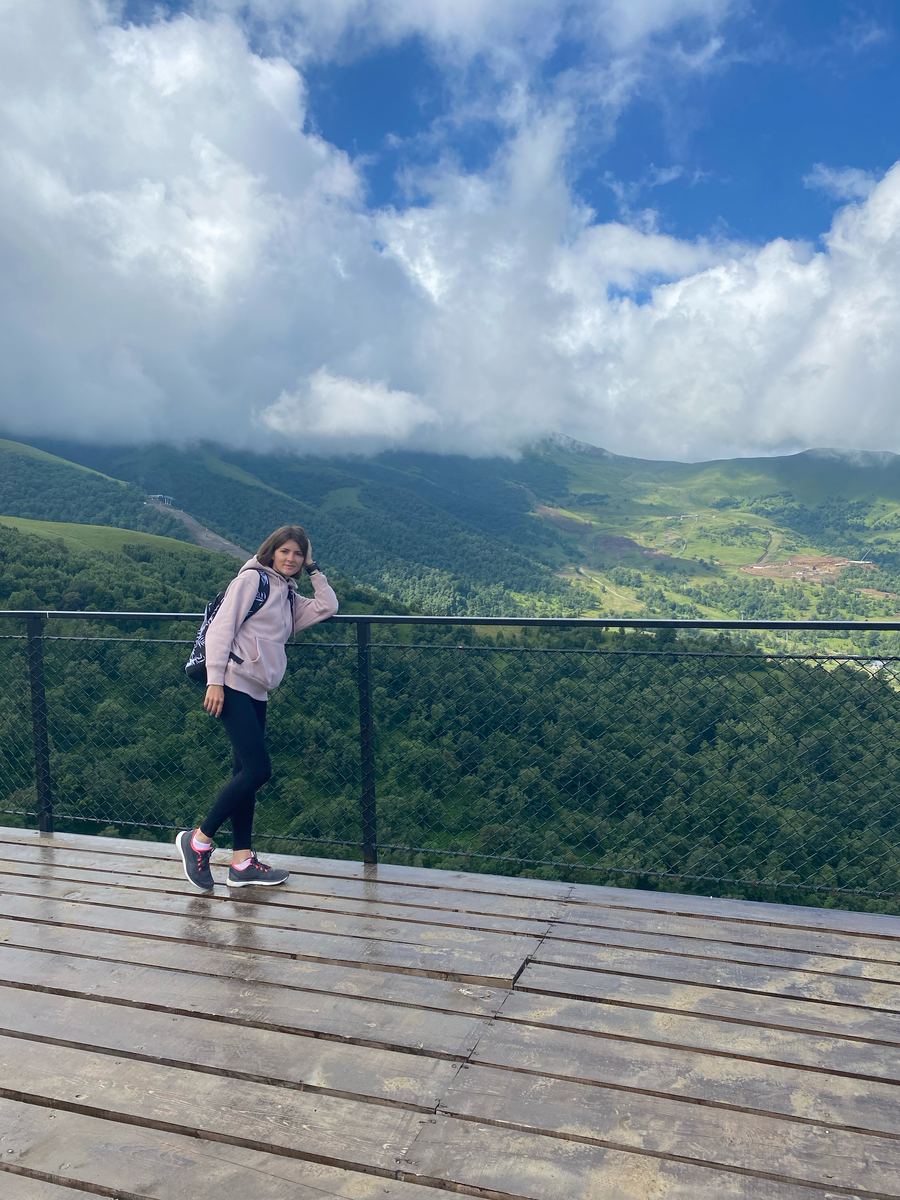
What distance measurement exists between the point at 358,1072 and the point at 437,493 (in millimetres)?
168218

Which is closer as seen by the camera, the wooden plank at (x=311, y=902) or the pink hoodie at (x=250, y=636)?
the wooden plank at (x=311, y=902)

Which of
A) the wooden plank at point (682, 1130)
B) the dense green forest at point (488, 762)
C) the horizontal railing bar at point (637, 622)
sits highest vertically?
the horizontal railing bar at point (637, 622)

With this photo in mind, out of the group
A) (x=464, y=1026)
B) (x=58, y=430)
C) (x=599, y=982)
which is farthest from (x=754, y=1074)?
(x=58, y=430)

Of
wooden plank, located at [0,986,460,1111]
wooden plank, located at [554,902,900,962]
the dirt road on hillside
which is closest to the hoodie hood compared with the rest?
wooden plank, located at [0,986,460,1111]

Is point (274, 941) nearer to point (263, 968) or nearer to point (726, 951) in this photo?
point (263, 968)

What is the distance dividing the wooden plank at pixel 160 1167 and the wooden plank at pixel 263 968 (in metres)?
0.64

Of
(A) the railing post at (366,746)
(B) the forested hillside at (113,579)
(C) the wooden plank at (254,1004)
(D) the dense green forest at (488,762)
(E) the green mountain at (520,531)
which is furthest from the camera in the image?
(E) the green mountain at (520,531)

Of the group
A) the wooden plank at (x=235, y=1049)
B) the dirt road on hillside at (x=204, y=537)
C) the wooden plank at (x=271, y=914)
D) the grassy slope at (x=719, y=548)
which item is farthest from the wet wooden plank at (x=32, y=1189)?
the grassy slope at (x=719, y=548)

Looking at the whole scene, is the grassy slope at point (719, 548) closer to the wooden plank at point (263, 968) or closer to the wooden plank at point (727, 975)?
the wooden plank at point (727, 975)

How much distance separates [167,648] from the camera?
20.2 meters

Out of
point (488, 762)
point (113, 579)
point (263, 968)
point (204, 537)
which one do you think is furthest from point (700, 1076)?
point (204, 537)

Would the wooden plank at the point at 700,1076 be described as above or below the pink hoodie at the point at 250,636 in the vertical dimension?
below

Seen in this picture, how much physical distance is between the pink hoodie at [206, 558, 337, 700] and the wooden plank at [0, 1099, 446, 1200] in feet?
4.94

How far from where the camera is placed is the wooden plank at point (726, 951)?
2.44 m
